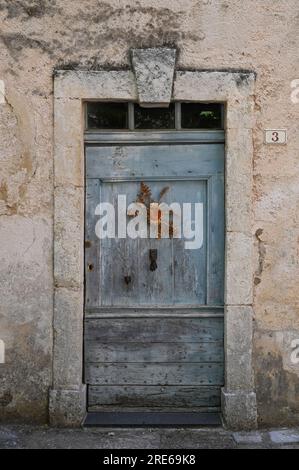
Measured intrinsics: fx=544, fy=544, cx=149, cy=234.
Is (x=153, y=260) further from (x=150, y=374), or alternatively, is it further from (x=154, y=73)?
(x=154, y=73)

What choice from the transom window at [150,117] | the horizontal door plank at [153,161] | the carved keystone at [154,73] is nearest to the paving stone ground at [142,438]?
the horizontal door plank at [153,161]

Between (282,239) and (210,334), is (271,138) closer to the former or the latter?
(282,239)

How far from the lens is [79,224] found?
432cm

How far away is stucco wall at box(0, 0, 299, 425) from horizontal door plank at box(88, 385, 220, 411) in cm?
40

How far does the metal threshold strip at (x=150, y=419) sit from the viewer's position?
4266 mm

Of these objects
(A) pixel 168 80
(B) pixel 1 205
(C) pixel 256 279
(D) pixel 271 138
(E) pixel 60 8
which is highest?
(E) pixel 60 8

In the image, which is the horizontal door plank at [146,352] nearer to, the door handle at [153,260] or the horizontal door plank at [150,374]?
the horizontal door plank at [150,374]

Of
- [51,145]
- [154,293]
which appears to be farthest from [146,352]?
[51,145]

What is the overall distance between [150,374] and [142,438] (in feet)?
1.80

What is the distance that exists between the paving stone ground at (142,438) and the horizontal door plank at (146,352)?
21.5 inches

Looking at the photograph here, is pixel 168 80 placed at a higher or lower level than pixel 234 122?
higher

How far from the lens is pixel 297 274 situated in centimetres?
433

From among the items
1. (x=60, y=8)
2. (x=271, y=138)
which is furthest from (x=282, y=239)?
(x=60, y=8)
